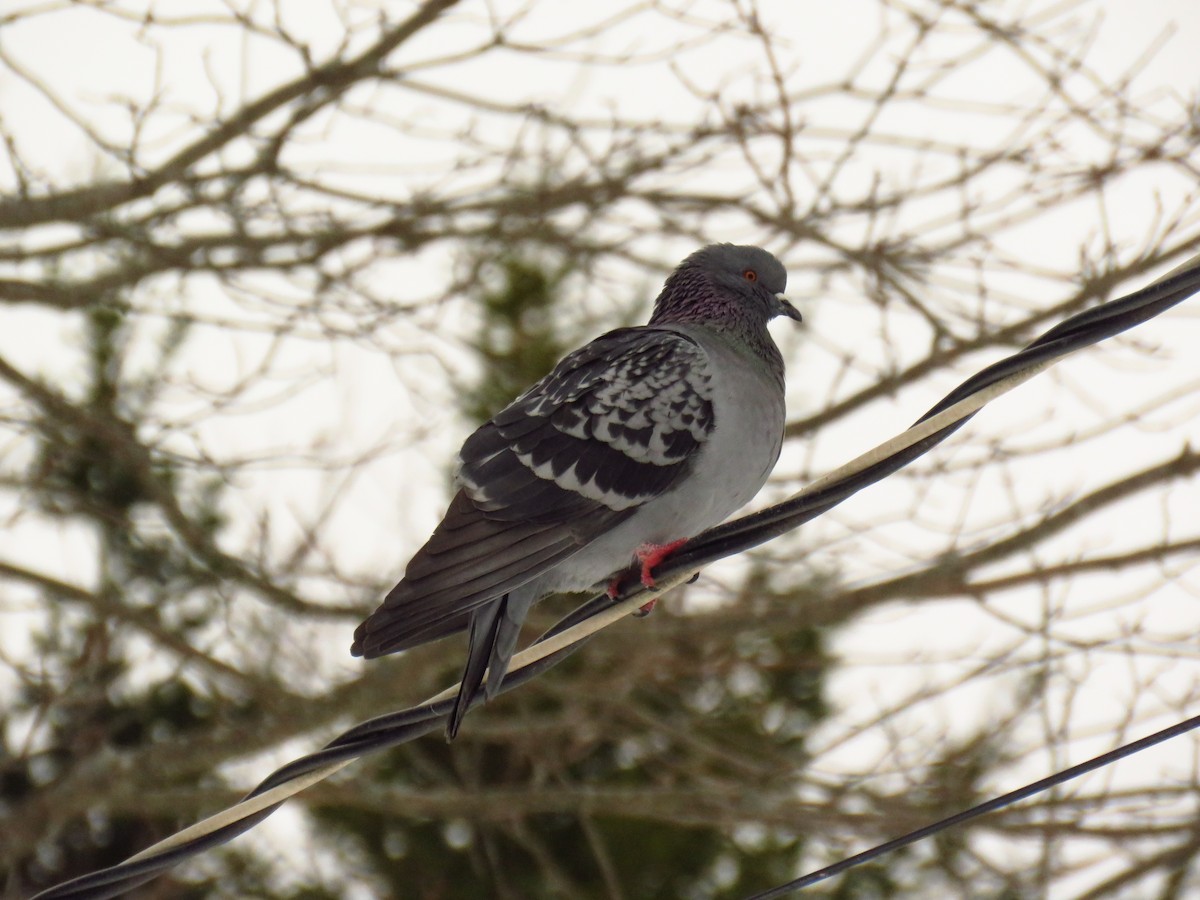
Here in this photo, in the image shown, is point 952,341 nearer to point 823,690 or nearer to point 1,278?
point 1,278

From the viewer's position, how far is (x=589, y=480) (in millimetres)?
4008

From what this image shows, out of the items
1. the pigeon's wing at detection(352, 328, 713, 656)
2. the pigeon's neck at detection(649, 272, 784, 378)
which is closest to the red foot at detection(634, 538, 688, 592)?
the pigeon's wing at detection(352, 328, 713, 656)

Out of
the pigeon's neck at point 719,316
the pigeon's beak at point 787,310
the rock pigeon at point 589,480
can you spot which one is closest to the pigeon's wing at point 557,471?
the rock pigeon at point 589,480

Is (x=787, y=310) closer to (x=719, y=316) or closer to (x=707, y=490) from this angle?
(x=719, y=316)

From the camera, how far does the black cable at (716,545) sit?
2518 mm

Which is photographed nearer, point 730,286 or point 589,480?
point 589,480

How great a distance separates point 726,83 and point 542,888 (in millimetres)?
6321

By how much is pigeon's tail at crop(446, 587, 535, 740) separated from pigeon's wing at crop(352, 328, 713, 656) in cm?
9

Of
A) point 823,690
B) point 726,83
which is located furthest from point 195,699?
point 726,83

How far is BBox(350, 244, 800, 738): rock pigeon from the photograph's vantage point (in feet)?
11.7

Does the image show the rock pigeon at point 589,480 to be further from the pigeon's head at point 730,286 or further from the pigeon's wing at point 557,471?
the pigeon's head at point 730,286

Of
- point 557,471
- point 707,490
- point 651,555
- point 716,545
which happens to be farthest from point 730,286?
point 716,545

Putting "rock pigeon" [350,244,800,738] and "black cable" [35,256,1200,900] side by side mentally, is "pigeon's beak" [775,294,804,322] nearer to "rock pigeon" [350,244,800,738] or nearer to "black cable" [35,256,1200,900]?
"rock pigeon" [350,244,800,738]

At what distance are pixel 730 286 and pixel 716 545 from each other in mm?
2136
